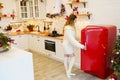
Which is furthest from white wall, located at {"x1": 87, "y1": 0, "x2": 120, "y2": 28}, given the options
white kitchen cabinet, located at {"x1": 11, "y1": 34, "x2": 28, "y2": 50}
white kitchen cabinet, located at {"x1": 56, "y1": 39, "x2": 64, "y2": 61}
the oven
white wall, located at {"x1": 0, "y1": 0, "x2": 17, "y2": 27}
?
white wall, located at {"x1": 0, "y1": 0, "x2": 17, "y2": 27}

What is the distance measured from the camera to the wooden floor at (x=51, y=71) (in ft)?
11.4

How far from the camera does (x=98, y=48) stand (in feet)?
10.2

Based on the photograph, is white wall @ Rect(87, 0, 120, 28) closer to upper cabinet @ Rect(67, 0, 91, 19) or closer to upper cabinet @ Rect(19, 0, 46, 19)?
upper cabinet @ Rect(67, 0, 91, 19)

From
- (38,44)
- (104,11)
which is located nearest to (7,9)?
(38,44)

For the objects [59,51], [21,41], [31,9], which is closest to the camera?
[59,51]

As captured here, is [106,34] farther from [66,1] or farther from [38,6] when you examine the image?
[38,6]

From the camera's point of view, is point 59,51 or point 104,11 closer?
point 104,11

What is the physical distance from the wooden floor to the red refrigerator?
0.30m

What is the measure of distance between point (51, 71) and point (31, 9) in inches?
118

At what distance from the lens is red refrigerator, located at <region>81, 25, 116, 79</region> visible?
302 cm

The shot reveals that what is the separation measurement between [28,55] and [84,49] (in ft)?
4.77

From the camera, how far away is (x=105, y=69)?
318 centimetres

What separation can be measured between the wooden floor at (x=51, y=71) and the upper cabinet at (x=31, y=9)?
1860mm

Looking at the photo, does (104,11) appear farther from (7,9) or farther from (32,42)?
(7,9)
